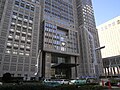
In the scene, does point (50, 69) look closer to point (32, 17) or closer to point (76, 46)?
point (76, 46)

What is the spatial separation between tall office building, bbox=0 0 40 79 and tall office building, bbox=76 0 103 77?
39.4 m

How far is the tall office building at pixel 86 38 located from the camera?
94.5m

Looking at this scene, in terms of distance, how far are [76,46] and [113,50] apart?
8593cm

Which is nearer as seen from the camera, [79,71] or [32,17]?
[32,17]

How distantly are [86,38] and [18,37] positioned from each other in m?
57.4

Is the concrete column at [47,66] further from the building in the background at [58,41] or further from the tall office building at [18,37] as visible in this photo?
the tall office building at [18,37]

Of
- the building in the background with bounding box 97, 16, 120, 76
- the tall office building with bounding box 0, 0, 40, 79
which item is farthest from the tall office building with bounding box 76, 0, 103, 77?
the tall office building with bounding box 0, 0, 40, 79

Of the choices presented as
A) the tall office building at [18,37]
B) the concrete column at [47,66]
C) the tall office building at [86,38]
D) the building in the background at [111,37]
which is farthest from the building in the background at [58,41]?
the building in the background at [111,37]

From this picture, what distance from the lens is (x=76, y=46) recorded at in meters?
93.6

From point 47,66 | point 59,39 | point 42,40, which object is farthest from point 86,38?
point 47,66

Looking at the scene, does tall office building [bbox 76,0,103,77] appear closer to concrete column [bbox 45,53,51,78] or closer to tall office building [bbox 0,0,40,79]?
concrete column [bbox 45,53,51,78]

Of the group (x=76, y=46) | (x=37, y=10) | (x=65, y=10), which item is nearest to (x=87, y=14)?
(x=65, y=10)

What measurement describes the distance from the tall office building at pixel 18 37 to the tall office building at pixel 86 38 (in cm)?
3944

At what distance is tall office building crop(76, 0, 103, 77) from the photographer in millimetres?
94500
